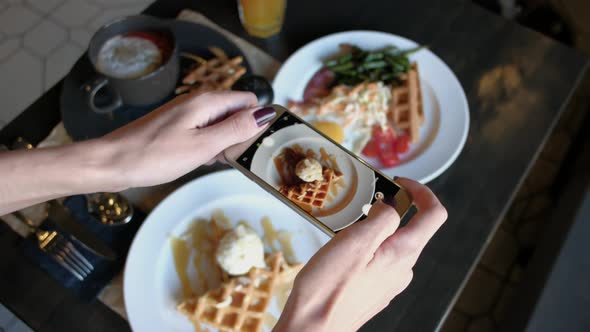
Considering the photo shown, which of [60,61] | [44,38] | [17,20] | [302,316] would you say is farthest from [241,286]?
[17,20]

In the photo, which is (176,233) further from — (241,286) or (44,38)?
(44,38)

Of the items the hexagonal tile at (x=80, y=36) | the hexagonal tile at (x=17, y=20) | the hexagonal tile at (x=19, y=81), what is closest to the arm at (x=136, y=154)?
the hexagonal tile at (x=19, y=81)

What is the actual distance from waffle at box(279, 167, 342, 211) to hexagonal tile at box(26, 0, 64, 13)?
175 cm

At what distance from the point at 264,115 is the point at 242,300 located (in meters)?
0.35

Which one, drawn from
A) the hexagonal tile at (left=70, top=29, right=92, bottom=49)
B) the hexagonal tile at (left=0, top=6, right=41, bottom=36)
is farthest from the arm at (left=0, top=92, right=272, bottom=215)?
the hexagonal tile at (left=0, top=6, right=41, bottom=36)

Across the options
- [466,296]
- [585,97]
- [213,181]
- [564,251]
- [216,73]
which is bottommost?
[466,296]

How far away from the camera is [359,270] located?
0.67 metres

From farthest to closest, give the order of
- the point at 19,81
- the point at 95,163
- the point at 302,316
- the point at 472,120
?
1. the point at 19,81
2. the point at 472,120
3. the point at 95,163
4. the point at 302,316

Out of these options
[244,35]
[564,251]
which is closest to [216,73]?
[244,35]

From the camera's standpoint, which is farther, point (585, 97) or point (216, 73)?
point (585, 97)

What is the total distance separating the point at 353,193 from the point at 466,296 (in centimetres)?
102

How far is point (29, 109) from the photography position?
1.10m

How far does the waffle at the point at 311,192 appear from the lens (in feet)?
2.59

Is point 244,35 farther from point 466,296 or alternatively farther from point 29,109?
point 466,296
